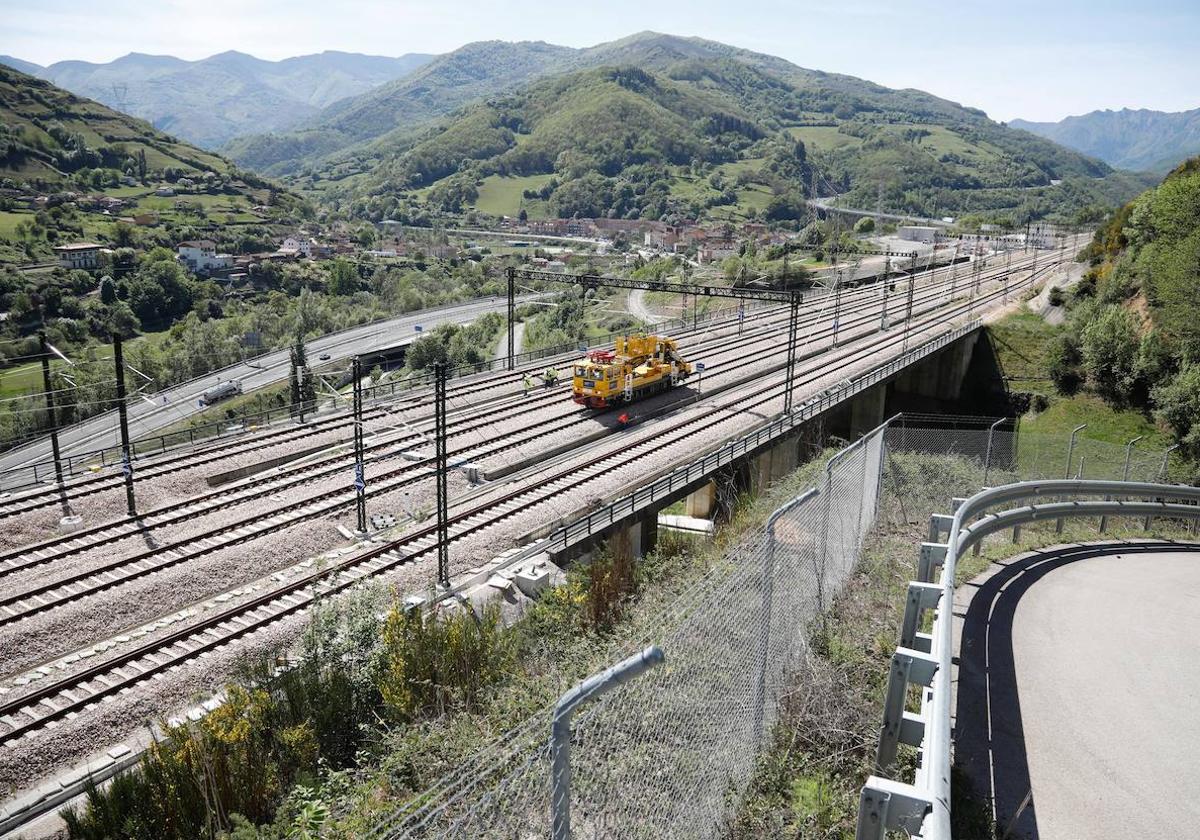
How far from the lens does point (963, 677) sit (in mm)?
7441

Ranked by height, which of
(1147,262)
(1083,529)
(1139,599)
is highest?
(1147,262)

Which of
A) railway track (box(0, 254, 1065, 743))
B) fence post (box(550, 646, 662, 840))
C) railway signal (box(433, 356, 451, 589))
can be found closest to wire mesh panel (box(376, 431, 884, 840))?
fence post (box(550, 646, 662, 840))

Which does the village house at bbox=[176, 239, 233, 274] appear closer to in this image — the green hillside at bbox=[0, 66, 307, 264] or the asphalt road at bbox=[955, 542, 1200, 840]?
the green hillside at bbox=[0, 66, 307, 264]

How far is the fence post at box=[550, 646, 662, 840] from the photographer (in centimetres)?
323

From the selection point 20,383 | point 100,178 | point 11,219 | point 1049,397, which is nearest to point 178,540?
point 1049,397

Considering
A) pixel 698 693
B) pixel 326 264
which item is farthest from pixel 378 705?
pixel 326 264

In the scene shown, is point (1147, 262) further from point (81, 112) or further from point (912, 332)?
point (81, 112)

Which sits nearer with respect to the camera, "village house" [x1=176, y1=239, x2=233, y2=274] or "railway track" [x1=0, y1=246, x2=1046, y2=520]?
"railway track" [x1=0, y1=246, x2=1046, y2=520]

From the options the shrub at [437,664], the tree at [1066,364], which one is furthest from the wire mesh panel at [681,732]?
the tree at [1066,364]

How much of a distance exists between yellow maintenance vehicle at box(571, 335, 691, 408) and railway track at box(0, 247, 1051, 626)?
516 cm

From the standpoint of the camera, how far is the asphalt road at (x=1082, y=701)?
565 centimetres

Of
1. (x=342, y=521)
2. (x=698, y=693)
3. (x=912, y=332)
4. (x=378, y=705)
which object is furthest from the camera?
(x=912, y=332)

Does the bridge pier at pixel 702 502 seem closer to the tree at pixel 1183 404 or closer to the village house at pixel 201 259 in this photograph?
the tree at pixel 1183 404

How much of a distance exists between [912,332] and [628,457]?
34059 millimetres
